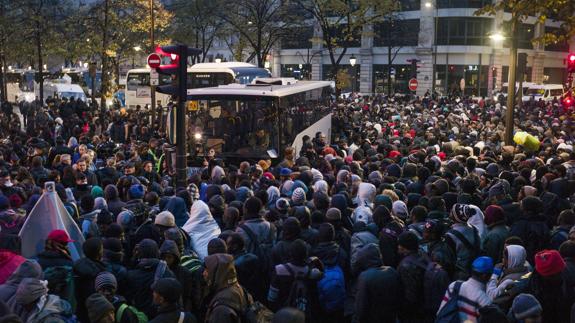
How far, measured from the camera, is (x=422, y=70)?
204 ft

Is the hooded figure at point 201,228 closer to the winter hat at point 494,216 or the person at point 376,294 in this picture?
the person at point 376,294

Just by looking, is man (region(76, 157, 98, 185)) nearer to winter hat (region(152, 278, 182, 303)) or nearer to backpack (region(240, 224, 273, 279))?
backpack (region(240, 224, 273, 279))

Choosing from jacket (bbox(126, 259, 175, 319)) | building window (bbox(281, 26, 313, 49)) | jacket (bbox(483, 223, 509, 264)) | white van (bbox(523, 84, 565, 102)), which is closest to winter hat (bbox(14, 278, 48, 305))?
jacket (bbox(126, 259, 175, 319))

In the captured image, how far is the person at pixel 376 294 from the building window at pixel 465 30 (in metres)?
57.3

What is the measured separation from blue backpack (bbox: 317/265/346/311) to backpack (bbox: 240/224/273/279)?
0.89 m

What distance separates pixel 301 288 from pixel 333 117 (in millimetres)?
22419

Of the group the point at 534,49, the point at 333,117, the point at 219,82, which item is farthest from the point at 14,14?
the point at 534,49

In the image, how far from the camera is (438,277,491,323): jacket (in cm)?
590

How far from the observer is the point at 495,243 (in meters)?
8.09

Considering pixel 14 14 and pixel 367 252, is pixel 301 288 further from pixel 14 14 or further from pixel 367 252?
pixel 14 14

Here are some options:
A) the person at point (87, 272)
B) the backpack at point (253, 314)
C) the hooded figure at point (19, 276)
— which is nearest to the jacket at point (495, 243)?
the backpack at point (253, 314)

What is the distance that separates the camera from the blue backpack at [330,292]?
22.4 ft

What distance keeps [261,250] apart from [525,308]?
10.8 ft

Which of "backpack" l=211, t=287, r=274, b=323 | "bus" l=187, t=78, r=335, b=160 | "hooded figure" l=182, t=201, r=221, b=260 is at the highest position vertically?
"bus" l=187, t=78, r=335, b=160
